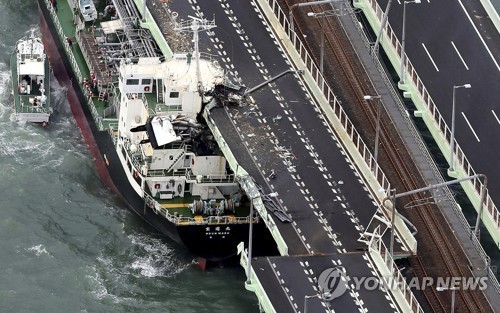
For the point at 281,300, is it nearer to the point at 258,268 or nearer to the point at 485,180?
the point at 258,268

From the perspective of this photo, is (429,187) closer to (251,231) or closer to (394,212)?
(394,212)

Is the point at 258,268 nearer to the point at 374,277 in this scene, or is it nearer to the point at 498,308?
the point at 374,277

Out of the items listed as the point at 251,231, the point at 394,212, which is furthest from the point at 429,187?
the point at 251,231

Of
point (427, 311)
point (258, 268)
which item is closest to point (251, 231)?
point (258, 268)

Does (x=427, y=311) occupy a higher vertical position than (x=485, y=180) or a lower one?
lower

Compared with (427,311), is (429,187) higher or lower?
higher

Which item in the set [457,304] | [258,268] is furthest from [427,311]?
[258,268]
